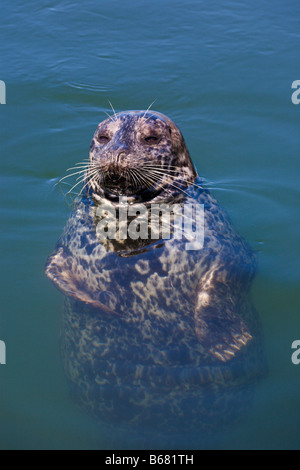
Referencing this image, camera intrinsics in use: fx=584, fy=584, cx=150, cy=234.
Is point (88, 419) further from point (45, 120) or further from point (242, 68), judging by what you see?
point (242, 68)

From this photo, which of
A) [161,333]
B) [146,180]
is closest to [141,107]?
[146,180]

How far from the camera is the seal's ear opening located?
485 centimetres

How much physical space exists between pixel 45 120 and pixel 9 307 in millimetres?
3536

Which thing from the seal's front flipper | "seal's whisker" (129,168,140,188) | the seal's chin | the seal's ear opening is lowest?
the seal's front flipper

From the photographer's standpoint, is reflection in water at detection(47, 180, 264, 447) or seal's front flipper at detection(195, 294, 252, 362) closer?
reflection in water at detection(47, 180, 264, 447)

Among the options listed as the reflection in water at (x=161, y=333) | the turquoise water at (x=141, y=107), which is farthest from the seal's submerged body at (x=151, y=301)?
the turquoise water at (x=141, y=107)

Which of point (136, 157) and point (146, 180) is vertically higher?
point (136, 157)

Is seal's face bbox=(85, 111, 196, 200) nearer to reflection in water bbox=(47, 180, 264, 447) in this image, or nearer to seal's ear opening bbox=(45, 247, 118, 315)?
reflection in water bbox=(47, 180, 264, 447)

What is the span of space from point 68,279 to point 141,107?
12.7 feet

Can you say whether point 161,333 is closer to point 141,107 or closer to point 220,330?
point 220,330

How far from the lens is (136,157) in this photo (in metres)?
5.07

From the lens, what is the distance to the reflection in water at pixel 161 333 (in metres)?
4.56

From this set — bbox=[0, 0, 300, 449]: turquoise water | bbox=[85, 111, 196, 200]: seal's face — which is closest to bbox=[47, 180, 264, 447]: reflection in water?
bbox=[0, 0, 300, 449]: turquoise water

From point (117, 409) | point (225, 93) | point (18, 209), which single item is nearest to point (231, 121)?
point (225, 93)
